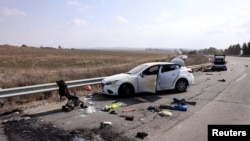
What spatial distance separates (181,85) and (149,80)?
6.69 feet

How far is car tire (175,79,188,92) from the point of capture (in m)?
14.7

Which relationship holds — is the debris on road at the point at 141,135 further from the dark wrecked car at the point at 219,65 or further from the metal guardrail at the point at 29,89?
the dark wrecked car at the point at 219,65

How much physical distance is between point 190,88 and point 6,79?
8.93 meters

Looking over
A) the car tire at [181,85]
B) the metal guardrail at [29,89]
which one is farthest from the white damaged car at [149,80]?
the metal guardrail at [29,89]

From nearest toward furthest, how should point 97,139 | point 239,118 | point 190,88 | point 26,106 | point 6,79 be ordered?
point 97,139 < point 239,118 < point 26,106 < point 6,79 < point 190,88

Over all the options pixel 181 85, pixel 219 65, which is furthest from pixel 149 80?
pixel 219 65

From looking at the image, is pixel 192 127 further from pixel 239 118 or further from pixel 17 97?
pixel 17 97

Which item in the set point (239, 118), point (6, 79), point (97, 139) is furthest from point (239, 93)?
point (6, 79)

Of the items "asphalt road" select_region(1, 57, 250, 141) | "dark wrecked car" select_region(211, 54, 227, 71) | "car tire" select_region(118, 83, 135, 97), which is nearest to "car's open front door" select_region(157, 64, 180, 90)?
"asphalt road" select_region(1, 57, 250, 141)

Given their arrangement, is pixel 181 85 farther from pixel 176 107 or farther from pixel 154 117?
pixel 154 117

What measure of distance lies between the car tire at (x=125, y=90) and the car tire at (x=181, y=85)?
2.54 metres

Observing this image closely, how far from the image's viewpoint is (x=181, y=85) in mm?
14797

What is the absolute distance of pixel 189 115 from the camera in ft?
31.8

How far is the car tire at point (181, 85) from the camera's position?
14.7 metres
